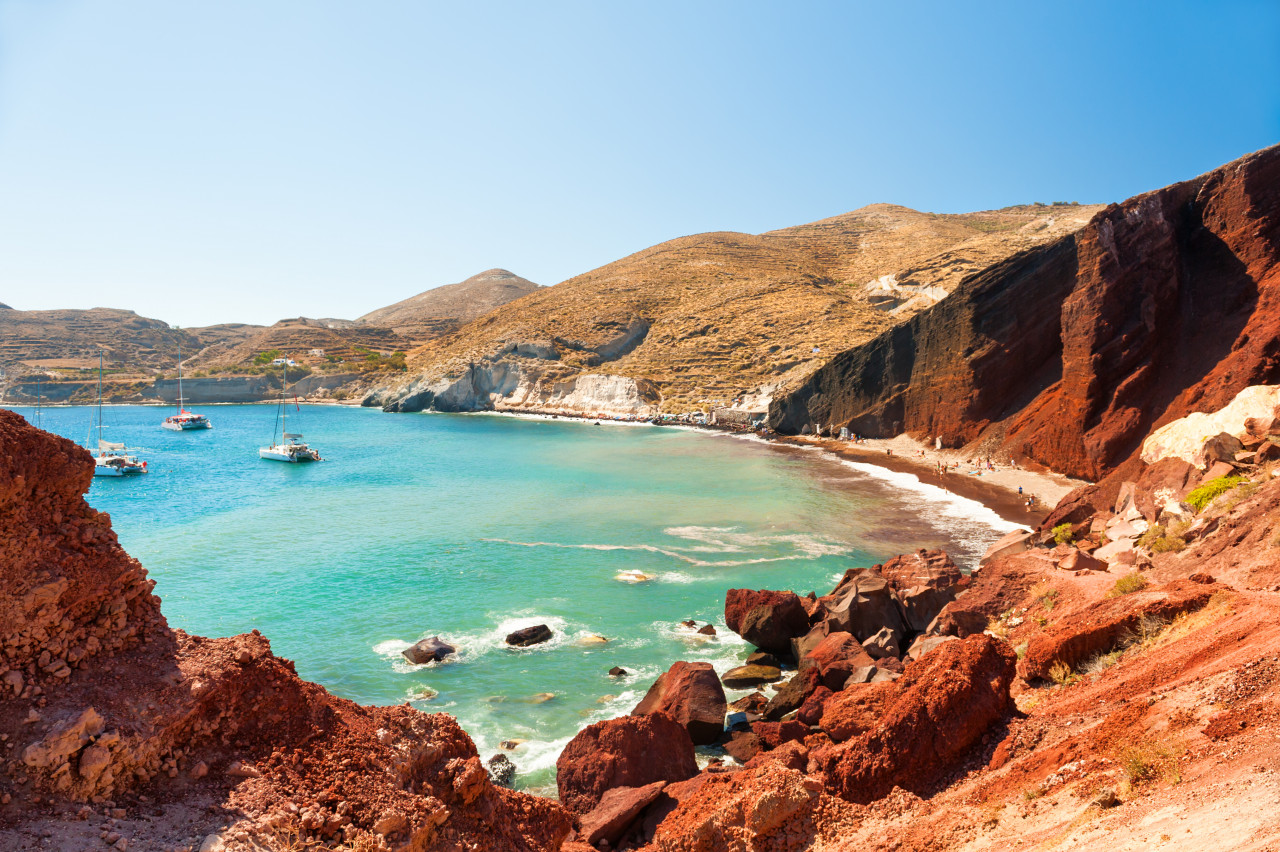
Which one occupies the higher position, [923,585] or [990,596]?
[990,596]

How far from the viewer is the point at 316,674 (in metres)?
15.5

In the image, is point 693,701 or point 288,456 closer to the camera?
point 693,701

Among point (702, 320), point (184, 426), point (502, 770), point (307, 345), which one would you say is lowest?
point (502, 770)

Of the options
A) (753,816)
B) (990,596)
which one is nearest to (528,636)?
(990,596)

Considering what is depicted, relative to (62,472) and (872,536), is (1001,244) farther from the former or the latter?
(62,472)

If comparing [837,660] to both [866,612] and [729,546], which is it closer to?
[866,612]

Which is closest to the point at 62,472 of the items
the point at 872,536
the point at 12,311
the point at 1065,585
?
the point at 1065,585

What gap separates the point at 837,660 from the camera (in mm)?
12977

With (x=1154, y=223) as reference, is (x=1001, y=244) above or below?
above

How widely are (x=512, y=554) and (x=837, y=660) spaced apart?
15.2 metres

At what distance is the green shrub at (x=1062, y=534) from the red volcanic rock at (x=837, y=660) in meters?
9.14

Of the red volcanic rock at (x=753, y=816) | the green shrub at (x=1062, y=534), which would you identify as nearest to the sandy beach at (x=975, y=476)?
the green shrub at (x=1062, y=534)

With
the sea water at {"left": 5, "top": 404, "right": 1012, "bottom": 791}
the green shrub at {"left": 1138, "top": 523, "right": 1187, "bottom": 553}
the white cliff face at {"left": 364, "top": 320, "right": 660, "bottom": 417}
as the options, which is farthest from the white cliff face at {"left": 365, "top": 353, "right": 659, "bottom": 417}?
the green shrub at {"left": 1138, "top": 523, "right": 1187, "bottom": 553}

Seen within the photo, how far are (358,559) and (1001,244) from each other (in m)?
95.0
